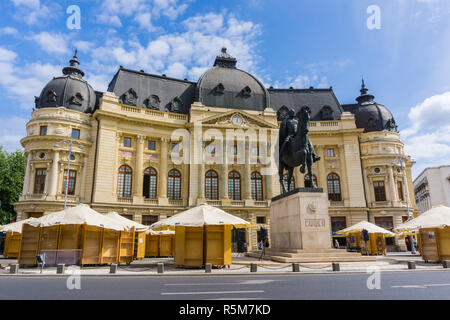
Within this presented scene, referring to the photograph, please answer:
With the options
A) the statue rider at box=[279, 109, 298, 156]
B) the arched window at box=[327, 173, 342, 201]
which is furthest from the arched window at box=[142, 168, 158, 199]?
the arched window at box=[327, 173, 342, 201]

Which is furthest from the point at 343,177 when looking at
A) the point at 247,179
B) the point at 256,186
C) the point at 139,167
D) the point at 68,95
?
the point at 68,95

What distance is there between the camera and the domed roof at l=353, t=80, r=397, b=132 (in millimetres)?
48812

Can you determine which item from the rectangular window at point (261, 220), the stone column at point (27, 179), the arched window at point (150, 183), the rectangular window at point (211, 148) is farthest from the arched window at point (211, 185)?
the stone column at point (27, 179)

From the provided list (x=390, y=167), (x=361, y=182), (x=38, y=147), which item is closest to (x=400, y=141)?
(x=390, y=167)

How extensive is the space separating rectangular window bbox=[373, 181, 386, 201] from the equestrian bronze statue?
29972 mm

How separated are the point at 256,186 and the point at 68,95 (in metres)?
27.0

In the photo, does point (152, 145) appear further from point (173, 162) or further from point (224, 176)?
point (224, 176)

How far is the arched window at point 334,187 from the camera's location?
45812 mm

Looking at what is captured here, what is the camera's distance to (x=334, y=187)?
46219 millimetres

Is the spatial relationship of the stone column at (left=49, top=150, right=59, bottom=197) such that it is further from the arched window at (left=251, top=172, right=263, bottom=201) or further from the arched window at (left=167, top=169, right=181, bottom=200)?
the arched window at (left=251, top=172, right=263, bottom=201)

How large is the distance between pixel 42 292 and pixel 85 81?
3853 cm

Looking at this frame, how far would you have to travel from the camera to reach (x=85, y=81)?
42.4 m

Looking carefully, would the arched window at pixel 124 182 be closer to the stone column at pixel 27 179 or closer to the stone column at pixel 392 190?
the stone column at pixel 27 179
